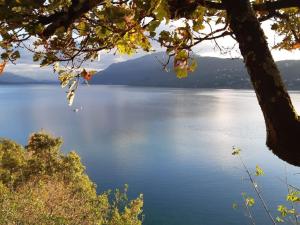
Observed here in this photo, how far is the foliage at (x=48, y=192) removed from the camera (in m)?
31.1

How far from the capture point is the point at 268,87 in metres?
3.57

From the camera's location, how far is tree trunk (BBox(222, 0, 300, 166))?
11.5 ft

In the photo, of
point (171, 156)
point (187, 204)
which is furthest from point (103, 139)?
point (187, 204)

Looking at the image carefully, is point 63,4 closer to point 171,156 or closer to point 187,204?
point 187,204

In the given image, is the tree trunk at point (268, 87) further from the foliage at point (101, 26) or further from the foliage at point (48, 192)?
the foliage at point (48, 192)

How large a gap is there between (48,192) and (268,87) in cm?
4202

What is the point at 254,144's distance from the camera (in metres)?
106

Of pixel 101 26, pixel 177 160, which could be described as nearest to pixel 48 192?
pixel 101 26

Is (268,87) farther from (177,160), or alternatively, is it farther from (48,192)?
(177,160)

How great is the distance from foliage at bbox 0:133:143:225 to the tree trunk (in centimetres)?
2650

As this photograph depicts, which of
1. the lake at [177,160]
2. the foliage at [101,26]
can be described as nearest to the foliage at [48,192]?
the lake at [177,160]

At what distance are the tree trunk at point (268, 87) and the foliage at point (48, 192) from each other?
26.5m

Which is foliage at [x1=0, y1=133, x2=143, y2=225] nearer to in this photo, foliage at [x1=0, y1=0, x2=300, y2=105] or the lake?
the lake

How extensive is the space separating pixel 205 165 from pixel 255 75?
83078 millimetres
